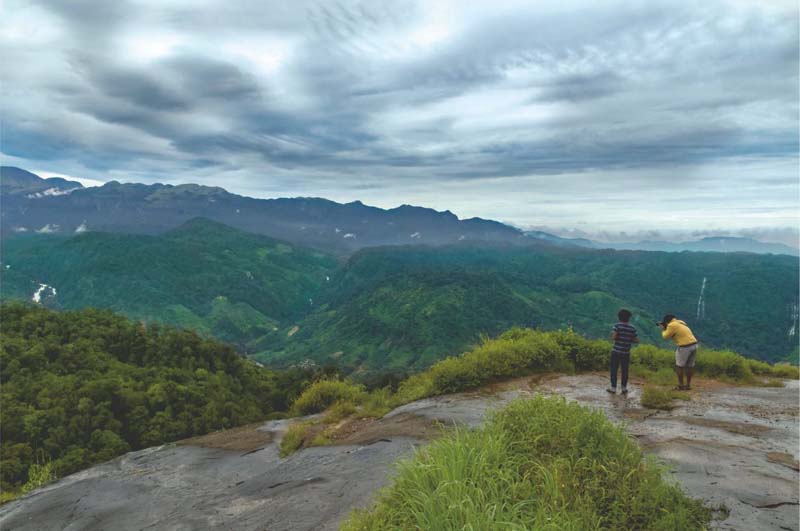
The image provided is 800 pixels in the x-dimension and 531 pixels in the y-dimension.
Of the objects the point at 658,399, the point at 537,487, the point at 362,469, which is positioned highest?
the point at 537,487

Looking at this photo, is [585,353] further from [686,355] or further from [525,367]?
[686,355]

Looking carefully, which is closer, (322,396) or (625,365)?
(625,365)

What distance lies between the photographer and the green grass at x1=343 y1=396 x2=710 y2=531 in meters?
4.45

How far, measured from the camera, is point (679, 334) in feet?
43.8

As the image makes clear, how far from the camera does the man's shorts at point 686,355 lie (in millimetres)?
13188

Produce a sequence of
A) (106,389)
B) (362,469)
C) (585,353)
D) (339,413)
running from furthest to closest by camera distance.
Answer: (106,389) < (585,353) < (339,413) < (362,469)

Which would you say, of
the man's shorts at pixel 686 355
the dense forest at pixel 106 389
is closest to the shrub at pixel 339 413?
the man's shorts at pixel 686 355

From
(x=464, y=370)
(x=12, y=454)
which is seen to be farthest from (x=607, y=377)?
(x=12, y=454)

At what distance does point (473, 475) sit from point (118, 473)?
1337cm

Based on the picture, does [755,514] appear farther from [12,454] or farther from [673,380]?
[12,454]

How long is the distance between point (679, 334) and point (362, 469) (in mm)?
10873

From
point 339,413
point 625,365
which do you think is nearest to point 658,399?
point 625,365

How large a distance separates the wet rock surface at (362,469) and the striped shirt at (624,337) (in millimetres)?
1388

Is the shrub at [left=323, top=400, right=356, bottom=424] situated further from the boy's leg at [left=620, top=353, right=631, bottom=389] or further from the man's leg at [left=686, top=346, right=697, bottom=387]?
the man's leg at [left=686, top=346, right=697, bottom=387]
